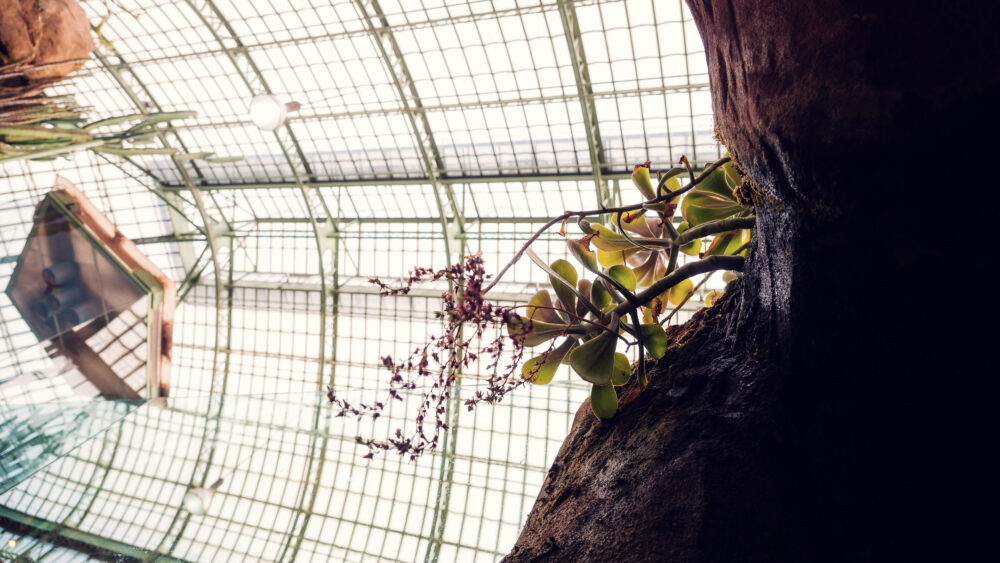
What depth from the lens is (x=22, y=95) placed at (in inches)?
186

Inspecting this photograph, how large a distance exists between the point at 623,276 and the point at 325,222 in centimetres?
1988

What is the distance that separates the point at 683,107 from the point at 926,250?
612 inches

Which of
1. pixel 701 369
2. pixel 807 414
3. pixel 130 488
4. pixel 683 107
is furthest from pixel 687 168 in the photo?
pixel 683 107

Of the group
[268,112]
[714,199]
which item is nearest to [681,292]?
[714,199]

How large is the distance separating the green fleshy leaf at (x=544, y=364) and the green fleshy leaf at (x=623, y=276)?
22 centimetres

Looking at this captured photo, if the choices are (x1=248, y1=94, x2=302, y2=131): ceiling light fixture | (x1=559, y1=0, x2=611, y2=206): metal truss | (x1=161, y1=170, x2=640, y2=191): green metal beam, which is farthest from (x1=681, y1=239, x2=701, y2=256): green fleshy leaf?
(x1=161, y1=170, x2=640, y2=191): green metal beam

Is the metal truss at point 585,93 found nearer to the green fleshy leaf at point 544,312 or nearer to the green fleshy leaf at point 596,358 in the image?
the green fleshy leaf at point 544,312

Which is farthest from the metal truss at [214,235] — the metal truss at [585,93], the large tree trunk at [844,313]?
the large tree trunk at [844,313]

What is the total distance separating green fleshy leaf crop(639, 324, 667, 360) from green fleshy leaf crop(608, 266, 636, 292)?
13 cm

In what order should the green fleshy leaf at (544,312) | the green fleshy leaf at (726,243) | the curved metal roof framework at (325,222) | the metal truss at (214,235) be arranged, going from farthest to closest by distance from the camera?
the metal truss at (214,235)
the curved metal roof framework at (325,222)
the green fleshy leaf at (726,243)
the green fleshy leaf at (544,312)

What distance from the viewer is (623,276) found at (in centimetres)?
156

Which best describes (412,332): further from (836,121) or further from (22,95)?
(836,121)

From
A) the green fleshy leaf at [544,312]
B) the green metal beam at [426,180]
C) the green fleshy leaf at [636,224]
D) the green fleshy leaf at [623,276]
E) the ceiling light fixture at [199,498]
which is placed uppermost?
the green metal beam at [426,180]

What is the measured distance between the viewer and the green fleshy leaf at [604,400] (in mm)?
1500
